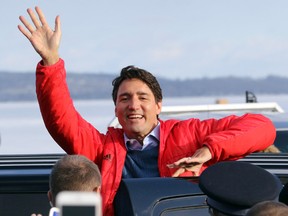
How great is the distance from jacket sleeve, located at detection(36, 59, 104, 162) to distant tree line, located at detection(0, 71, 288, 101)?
91096 mm

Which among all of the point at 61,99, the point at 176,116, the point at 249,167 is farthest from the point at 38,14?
the point at 176,116

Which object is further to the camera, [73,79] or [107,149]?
[73,79]

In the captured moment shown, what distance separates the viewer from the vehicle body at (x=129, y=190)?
4.57 meters

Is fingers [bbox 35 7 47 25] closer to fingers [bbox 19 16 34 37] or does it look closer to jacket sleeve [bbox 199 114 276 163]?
fingers [bbox 19 16 34 37]

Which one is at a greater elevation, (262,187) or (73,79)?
(262,187)

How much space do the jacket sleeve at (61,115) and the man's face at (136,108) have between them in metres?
0.16

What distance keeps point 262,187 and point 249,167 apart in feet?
0.47

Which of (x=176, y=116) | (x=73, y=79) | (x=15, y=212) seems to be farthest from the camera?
(x=73, y=79)

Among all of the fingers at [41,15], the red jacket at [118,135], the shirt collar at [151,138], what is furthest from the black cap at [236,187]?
the fingers at [41,15]

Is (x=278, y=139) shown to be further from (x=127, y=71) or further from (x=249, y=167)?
(x=249, y=167)

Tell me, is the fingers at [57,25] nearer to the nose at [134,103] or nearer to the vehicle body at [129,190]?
the nose at [134,103]

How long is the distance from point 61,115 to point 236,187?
57.3 inches

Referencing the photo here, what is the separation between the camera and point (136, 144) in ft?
17.4

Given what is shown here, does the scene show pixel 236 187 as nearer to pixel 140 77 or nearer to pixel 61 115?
pixel 61 115
